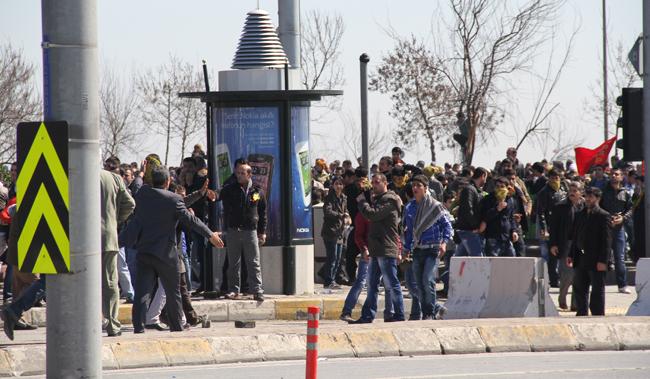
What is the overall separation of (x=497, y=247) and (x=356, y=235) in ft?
9.27

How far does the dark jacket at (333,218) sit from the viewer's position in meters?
19.9

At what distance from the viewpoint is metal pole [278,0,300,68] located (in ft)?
67.0

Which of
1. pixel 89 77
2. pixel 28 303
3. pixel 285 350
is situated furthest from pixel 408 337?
pixel 89 77

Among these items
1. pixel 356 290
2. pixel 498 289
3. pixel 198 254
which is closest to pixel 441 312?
pixel 498 289

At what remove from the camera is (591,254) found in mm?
16375

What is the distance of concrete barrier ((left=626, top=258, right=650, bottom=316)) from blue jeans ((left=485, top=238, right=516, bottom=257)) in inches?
117

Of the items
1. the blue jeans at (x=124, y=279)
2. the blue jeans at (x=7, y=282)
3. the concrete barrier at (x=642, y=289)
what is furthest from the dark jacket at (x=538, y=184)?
the blue jeans at (x=7, y=282)

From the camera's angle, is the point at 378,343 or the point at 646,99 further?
the point at 646,99

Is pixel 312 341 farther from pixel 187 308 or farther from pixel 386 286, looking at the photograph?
pixel 386 286

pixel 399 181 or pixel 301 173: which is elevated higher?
pixel 301 173

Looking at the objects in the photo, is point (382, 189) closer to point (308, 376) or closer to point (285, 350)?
point (285, 350)

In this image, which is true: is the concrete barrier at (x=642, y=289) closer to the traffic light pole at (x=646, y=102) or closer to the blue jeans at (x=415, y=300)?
the traffic light pole at (x=646, y=102)

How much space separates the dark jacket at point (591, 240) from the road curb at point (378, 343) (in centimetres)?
186

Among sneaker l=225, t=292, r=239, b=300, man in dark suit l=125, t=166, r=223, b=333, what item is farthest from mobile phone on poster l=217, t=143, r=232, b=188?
man in dark suit l=125, t=166, r=223, b=333
